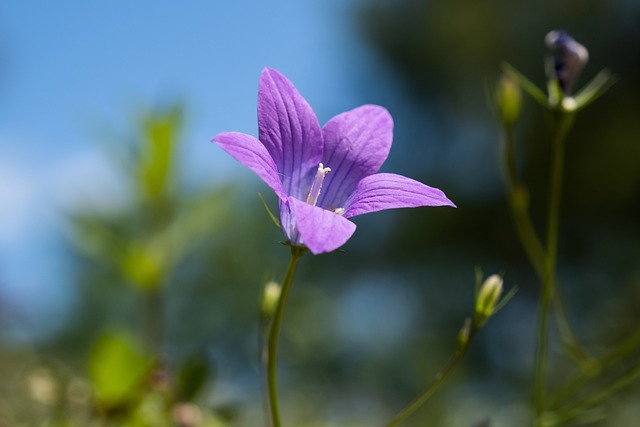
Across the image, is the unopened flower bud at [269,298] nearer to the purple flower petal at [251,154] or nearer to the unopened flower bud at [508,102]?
the purple flower petal at [251,154]

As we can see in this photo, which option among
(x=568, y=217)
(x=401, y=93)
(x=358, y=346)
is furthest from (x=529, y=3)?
(x=358, y=346)

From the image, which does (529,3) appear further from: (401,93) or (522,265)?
(522,265)

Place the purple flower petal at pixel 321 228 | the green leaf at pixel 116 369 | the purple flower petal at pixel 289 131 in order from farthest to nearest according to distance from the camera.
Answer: the green leaf at pixel 116 369, the purple flower petal at pixel 289 131, the purple flower petal at pixel 321 228

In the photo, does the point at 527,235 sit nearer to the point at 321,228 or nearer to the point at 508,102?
the point at 508,102

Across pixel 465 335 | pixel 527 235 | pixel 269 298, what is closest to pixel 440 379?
pixel 465 335

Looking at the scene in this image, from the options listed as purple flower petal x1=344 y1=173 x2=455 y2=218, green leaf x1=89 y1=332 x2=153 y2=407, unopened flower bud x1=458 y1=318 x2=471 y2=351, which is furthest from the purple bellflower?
green leaf x1=89 y1=332 x2=153 y2=407

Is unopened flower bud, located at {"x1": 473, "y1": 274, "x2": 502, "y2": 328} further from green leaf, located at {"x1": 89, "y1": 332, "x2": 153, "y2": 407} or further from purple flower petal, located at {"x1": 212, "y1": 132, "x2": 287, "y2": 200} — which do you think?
green leaf, located at {"x1": 89, "y1": 332, "x2": 153, "y2": 407}

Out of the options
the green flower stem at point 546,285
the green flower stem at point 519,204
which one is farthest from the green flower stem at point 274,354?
the green flower stem at point 519,204
